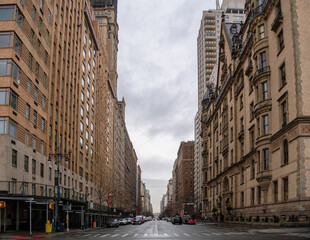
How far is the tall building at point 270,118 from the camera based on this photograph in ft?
115

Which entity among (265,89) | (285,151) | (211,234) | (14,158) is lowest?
(211,234)

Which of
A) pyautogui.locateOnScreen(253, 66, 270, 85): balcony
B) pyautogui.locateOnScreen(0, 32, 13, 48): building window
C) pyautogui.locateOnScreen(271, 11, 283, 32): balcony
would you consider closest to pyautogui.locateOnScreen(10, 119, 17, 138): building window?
pyautogui.locateOnScreen(0, 32, 13, 48): building window

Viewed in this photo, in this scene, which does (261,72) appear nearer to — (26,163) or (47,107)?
(47,107)

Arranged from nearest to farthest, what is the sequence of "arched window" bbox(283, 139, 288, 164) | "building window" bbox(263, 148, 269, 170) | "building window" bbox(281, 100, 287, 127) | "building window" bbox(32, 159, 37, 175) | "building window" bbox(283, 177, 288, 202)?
"building window" bbox(283, 177, 288, 202)
"arched window" bbox(283, 139, 288, 164)
"building window" bbox(281, 100, 287, 127)
"building window" bbox(263, 148, 269, 170)
"building window" bbox(32, 159, 37, 175)

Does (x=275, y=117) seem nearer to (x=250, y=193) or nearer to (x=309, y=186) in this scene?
(x=309, y=186)

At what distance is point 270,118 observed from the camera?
4312cm

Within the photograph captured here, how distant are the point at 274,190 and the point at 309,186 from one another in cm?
870

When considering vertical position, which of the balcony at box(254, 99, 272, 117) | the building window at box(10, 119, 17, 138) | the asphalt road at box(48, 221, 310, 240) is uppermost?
the balcony at box(254, 99, 272, 117)

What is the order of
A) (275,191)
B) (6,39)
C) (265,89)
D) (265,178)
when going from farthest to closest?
1. (265,89)
2. (265,178)
3. (275,191)
4. (6,39)

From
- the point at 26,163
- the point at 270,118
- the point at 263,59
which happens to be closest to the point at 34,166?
the point at 26,163

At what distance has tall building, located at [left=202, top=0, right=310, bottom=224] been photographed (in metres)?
35.1

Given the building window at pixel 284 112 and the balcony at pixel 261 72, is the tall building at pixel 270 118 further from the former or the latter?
the balcony at pixel 261 72

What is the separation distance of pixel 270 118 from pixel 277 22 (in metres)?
10.5

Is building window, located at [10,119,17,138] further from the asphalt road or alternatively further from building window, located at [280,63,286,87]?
building window, located at [280,63,286,87]
